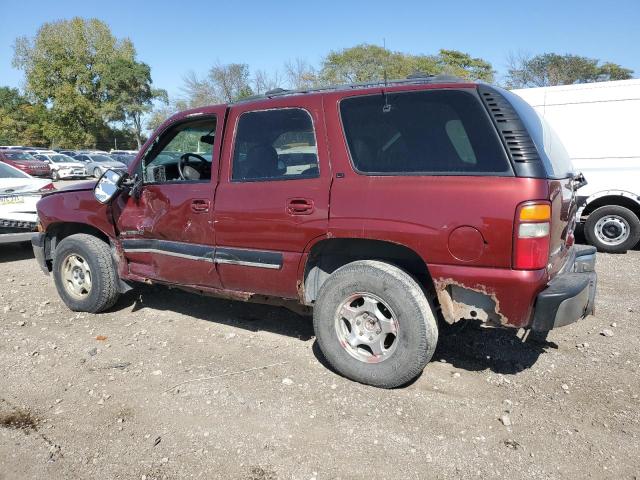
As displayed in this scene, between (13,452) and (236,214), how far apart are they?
1.96m

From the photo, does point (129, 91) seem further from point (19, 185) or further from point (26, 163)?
point (19, 185)

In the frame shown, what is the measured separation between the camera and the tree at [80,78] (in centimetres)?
4819

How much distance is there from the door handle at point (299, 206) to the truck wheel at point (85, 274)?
2.20 metres

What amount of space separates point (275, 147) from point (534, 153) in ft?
5.87

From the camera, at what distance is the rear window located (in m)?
2.90

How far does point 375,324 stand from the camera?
3.31 m

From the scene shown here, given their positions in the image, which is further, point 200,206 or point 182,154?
point 182,154

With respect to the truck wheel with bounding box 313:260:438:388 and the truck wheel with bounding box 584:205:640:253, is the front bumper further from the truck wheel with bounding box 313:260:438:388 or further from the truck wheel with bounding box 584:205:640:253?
the truck wheel with bounding box 584:205:640:253

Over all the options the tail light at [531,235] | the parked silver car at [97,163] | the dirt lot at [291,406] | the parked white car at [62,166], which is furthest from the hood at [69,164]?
the tail light at [531,235]

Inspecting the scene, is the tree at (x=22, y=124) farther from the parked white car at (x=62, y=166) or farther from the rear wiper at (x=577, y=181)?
the rear wiper at (x=577, y=181)

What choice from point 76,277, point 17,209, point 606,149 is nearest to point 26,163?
point 17,209

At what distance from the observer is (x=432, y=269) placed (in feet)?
9.87

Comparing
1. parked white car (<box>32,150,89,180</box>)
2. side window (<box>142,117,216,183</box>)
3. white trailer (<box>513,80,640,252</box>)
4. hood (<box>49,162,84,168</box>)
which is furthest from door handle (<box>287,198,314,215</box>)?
hood (<box>49,162,84,168</box>)

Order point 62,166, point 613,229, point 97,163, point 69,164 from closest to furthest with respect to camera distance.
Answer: point 613,229 < point 62,166 < point 69,164 < point 97,163
